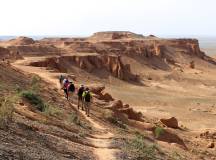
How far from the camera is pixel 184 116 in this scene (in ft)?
104

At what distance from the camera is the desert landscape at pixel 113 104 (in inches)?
466

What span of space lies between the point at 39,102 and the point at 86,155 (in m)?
6.21

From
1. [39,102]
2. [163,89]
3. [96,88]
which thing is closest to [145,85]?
[163,89]

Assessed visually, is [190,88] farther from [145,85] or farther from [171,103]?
[171,103]

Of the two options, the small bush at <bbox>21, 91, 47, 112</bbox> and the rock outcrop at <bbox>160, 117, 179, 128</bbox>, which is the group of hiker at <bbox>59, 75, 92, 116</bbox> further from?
the rock outcrop at <bbox>160, 117, 179, 128</bbox>

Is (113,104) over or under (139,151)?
under

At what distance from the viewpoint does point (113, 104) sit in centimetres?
2288

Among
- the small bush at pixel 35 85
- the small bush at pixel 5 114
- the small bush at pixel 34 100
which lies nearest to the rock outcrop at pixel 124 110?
the small bush at pixel 35 85

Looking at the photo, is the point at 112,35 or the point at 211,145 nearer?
the point at 211,145

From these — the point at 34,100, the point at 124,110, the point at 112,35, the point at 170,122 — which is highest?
the point at 112,35

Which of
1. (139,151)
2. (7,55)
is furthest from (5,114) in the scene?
(7,55)

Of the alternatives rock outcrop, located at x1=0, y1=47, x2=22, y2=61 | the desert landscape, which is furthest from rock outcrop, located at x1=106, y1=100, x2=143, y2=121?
rock outcrop, located at x1=0, y1=47, x2=22, y2=61

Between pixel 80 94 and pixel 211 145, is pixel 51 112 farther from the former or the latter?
pixel 211 145

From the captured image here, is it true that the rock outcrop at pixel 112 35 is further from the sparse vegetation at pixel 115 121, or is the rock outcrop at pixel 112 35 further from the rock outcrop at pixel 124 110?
the sparse vegetation at pixel 115 121
